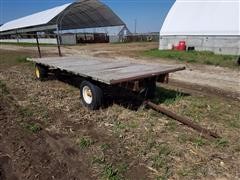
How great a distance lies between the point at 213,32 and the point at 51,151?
17246 mm

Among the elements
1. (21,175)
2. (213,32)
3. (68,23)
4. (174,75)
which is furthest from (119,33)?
(21,175)

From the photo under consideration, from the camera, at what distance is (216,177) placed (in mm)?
3299

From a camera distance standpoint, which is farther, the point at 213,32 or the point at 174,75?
the point at 213,32

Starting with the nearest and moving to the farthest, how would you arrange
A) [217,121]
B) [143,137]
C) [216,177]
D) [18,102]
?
[216,177] < [143,137] < [217,121] < [18,102]

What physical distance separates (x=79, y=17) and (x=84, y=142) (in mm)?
43095

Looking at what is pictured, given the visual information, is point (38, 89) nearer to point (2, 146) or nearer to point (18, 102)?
point (18, 102)

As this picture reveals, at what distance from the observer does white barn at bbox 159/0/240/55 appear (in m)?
17.5

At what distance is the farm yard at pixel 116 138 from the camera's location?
3.48m

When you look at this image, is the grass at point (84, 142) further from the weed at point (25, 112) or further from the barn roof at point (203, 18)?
the barn roof at point (203, 18)

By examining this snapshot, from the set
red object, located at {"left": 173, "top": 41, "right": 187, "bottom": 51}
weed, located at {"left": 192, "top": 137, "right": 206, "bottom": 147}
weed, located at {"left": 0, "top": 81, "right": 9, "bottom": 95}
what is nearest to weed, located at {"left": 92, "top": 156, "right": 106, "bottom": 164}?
weed, located at {"left": 192, "top": 137, "right": 206, "bottom": 147}

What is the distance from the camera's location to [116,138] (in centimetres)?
443

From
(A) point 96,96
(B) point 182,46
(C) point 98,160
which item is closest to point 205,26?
(B) point 182,46

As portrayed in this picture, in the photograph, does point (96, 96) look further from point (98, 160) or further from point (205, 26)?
point (205, 26)

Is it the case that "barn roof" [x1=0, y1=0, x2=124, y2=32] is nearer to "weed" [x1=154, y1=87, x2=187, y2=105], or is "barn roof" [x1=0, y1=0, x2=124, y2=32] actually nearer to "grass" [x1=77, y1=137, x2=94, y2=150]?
"weed" [x1=154, y1=87, x2=187, y2=105]
